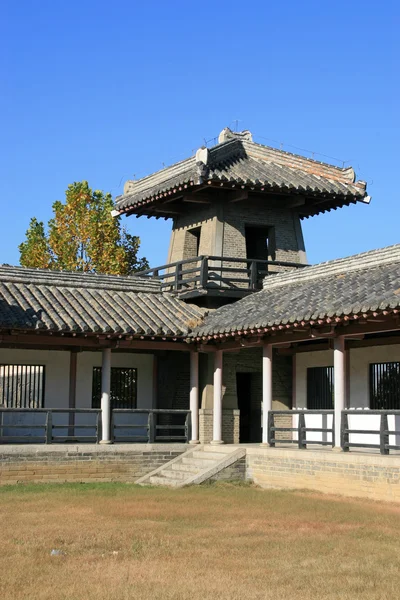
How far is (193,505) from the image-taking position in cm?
1612

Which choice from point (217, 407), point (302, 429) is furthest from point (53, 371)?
point (302, 429)

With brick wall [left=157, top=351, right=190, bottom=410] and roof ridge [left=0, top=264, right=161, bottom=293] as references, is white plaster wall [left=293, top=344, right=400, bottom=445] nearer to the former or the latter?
brick wall [left=157, top=351, right=190, bottom=410]

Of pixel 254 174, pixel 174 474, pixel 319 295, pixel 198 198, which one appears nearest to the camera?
pixel 319 295

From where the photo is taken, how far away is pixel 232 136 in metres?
26.5

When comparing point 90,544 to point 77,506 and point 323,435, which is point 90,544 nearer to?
point 77,506

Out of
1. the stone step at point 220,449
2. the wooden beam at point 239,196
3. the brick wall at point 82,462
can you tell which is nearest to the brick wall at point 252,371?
the stone step at point 220,449

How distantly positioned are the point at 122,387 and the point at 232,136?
7.96m

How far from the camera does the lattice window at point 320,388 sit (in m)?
22.3

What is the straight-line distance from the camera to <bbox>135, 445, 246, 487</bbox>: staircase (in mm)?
19672

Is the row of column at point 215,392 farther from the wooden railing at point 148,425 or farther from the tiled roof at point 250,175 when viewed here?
the tiled roof at point 250,175

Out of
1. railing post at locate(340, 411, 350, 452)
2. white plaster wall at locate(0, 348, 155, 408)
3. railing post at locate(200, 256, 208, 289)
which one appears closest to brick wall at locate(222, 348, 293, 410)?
railing post at locate(200, 256, 208, 289)

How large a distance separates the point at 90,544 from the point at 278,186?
1472cm

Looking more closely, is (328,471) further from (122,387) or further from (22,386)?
(22,386)

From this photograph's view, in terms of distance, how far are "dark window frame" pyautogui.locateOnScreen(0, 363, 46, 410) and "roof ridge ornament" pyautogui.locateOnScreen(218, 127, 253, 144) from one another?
8.37 metres
